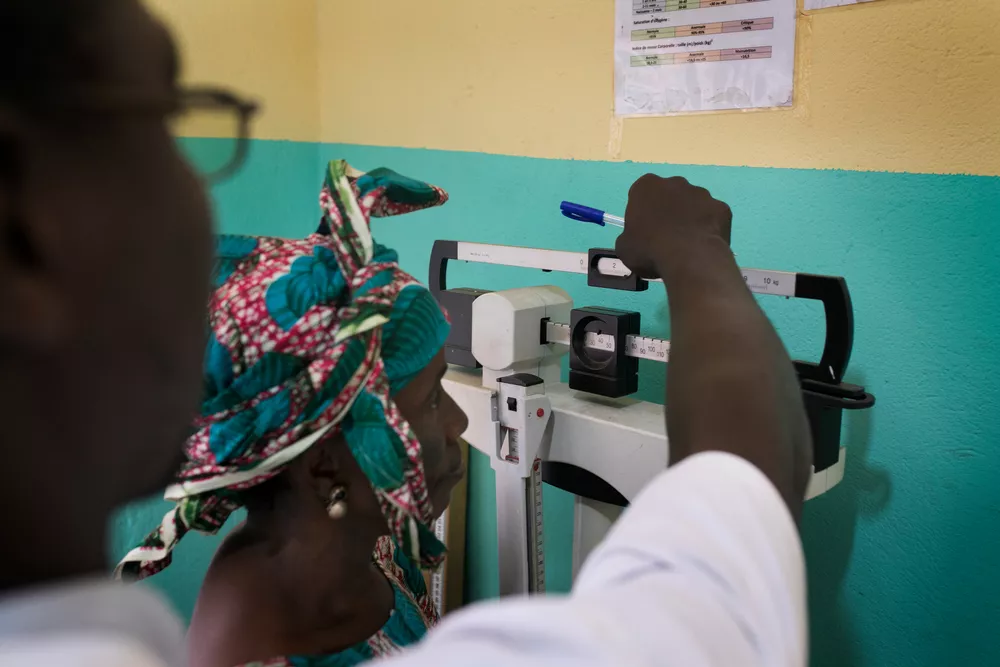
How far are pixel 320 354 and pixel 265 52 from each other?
1.49m

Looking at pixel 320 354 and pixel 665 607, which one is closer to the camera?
pixel 665 607

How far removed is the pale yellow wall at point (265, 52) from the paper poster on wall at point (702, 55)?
0.95m

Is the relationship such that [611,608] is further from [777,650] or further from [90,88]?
[90,88]

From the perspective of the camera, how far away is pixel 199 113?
1.42 feet

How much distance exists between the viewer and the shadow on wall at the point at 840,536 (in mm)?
1262

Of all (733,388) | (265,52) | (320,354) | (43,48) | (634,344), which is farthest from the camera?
(265,52)

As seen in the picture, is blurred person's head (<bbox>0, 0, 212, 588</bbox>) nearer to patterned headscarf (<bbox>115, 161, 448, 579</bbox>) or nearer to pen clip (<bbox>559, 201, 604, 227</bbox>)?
patterned headscarf (<bbox>115, 161, 448, 579</bbox>)

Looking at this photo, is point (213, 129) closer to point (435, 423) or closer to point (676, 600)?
point (676, 600)

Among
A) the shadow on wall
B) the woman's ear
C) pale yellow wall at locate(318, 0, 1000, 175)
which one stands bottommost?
the shadow on wall

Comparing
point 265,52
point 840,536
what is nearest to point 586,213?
point 840,536

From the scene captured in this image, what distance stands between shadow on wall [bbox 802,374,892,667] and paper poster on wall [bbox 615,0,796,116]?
49cm

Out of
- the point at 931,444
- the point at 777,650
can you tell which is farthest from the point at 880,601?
the point at 777,650

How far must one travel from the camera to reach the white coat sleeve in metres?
0.46

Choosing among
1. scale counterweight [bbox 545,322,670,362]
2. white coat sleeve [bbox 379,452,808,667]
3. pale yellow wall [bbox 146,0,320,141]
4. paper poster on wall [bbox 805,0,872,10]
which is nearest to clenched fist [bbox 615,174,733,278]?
scale counterweight [bbox 545,322,670,362]
